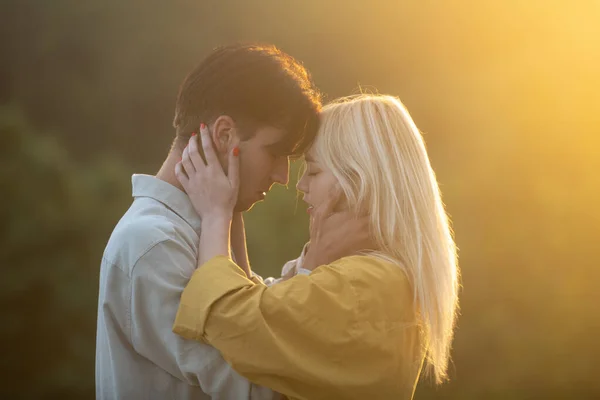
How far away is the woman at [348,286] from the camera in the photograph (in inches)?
69.2

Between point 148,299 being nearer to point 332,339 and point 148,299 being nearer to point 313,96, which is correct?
point 332,339

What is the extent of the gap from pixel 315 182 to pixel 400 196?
253mm

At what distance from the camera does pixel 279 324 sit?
5.84 feet

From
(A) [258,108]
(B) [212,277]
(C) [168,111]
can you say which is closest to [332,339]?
(B) [212,277]

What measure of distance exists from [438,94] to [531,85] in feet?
3.55

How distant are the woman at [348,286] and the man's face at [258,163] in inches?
2.5

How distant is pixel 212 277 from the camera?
1.78 meters

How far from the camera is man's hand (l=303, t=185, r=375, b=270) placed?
82.8 inches

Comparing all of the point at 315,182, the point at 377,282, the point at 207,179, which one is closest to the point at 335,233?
the point at 315,182

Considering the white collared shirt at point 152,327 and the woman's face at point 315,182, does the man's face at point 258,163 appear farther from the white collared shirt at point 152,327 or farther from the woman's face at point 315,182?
the white collared shirt at point 152,327

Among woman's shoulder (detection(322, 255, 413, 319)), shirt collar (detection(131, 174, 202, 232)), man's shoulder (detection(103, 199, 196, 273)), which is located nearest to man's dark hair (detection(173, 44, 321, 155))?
shirt collar (detection(131, 174, 202, 232))

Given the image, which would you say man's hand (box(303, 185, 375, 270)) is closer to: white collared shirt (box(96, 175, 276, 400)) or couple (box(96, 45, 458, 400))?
couple (box(96, 45, 458, 400))

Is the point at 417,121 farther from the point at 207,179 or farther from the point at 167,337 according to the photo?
the point at 167,337

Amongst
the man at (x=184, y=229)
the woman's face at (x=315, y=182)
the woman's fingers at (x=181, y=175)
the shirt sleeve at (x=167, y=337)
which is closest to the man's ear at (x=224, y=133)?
the man at (x=184, y=229)
